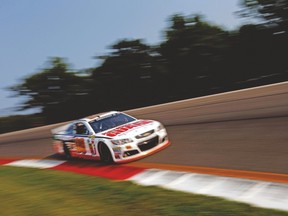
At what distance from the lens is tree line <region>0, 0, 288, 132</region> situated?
70.3ft

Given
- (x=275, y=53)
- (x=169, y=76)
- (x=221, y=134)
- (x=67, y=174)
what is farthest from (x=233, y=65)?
(x=67, y=174)

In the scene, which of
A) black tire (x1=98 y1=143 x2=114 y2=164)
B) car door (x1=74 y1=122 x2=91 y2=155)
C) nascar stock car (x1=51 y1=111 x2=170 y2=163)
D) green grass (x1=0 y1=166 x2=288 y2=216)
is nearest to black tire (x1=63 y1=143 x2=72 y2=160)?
nascar stock car (x1=51 y1=111 x2=170 y2=163)

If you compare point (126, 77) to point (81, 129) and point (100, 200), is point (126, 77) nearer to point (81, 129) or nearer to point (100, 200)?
point (81, 129)

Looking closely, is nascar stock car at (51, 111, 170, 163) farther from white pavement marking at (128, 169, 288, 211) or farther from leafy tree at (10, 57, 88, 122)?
leafy tree at (10, 57, 88, 122)

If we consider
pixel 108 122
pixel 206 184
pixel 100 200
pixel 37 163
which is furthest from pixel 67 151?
pixel 206 184

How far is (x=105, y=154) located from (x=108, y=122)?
98 cm

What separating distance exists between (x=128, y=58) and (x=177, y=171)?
1703 centimetres

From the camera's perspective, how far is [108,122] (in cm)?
1123

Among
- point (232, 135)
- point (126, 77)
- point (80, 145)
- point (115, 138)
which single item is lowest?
point (232, 135)

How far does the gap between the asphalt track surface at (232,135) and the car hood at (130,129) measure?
0.73 m

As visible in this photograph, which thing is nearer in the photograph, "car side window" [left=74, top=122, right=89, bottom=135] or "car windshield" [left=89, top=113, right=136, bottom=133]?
"car windshield" [left=89, top=113, right=136, bottom=133]

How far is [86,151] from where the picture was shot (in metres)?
11.5

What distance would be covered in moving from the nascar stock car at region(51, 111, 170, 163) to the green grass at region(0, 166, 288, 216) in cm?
129

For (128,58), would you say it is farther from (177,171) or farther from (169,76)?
(177,171)
